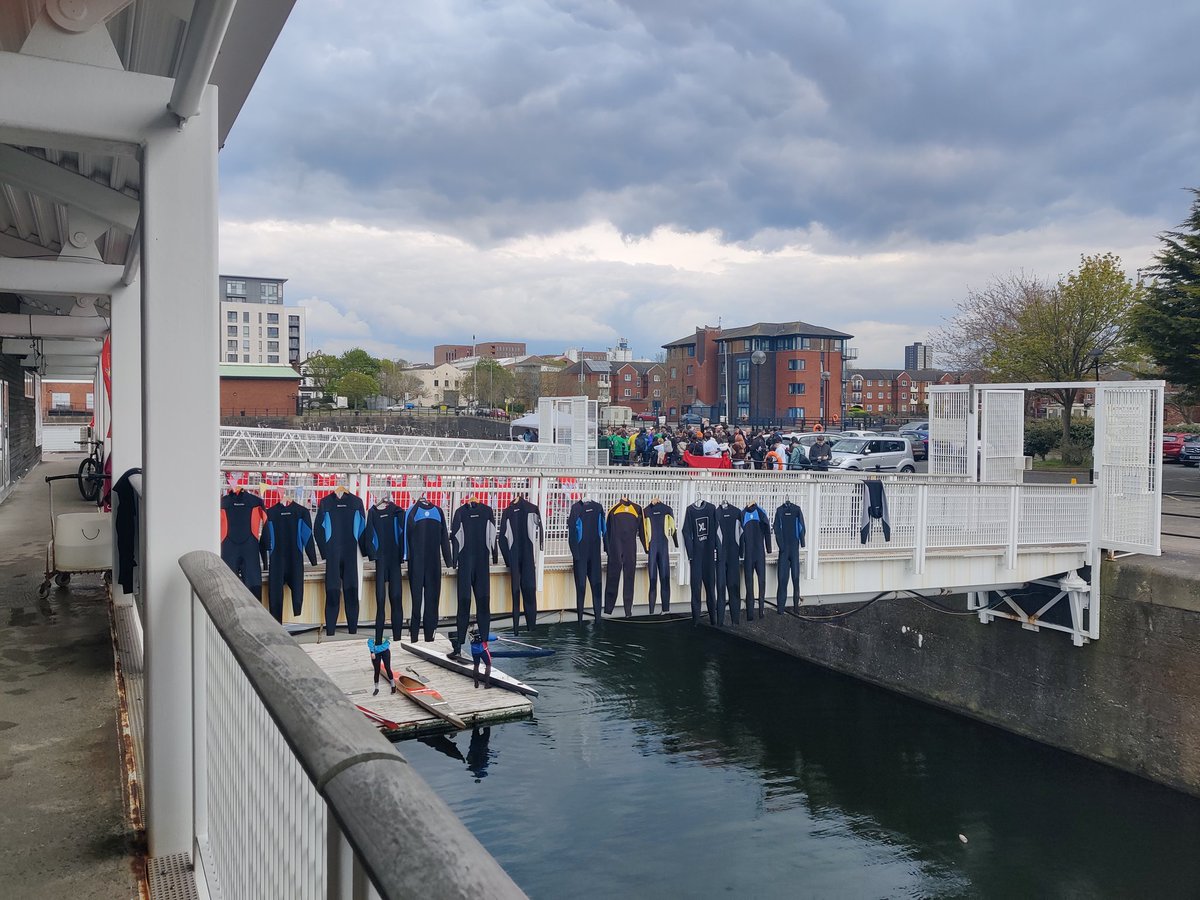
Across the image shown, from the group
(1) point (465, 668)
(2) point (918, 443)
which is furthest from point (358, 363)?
(1) point (465, 668)

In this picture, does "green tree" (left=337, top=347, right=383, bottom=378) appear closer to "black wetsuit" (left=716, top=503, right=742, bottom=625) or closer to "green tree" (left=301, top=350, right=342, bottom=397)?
"green tree" (left=301, top=350, right=342, bottom=397)

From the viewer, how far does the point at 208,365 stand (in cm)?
348

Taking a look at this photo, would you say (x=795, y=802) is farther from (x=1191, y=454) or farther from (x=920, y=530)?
(x=1191, y=454)

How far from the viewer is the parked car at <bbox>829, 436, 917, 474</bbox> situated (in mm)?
29125

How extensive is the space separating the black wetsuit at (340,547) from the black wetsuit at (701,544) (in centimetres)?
380

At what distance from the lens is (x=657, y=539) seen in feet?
34.8

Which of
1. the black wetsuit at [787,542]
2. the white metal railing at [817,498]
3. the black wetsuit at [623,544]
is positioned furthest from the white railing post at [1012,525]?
the black wetsuit at [623,544]

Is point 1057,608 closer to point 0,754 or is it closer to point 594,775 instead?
point 594,775

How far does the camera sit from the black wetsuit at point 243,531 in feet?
27.7

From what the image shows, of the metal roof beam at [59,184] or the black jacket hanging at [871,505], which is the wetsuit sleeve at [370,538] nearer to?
the metal roof beam at [59,184]

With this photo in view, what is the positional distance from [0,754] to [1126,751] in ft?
45.7

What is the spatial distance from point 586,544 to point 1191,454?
3283cm

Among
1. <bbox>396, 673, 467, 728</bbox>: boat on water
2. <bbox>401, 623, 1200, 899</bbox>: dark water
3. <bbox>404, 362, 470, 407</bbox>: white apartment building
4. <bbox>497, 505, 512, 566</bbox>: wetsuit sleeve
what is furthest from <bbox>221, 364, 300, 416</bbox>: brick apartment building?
<bbox>404, 362, 470, 407</bbox>: white apartment building

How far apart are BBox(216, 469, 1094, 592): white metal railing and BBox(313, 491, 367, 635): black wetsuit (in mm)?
290
